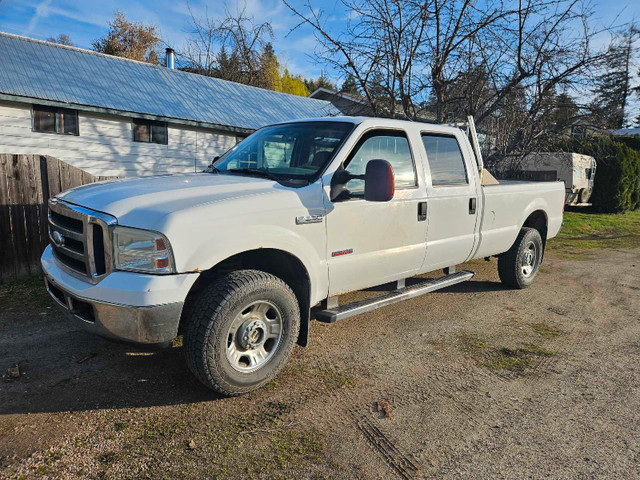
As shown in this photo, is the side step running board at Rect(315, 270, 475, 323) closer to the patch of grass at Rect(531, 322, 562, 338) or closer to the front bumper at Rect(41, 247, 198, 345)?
the patch of grass at Rect(531, 322, 562, 338)

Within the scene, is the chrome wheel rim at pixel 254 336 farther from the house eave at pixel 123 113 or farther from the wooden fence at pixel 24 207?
the house eave at pixel 123 113

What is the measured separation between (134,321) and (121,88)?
43.6ft

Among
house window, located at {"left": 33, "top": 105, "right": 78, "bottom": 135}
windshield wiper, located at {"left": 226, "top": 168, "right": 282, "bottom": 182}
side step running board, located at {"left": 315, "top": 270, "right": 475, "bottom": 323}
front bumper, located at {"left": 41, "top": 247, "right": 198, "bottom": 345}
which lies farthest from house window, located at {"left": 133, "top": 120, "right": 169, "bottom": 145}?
front bumper, located at {"left": 41, "top": 247, "right": 198, "bottom": 345}

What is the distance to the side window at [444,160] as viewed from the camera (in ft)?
15.0

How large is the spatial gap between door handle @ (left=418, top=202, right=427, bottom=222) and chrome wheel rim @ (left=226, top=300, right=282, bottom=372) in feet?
5.88

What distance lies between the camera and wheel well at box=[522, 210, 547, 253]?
644 centimetres

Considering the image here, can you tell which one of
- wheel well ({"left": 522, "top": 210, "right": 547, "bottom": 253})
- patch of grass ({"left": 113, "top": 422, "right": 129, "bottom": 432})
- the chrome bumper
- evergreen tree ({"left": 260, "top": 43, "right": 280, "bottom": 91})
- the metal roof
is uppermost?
evergreen tree ({"left": 260, "top": 43, "right": 280, "bottom": 91})

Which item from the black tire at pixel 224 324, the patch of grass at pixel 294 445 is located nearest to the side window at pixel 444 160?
the black tire at pixel 224 324

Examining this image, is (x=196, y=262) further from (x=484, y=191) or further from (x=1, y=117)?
(x=1, y=117)

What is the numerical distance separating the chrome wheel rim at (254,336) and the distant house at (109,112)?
36.3 feet

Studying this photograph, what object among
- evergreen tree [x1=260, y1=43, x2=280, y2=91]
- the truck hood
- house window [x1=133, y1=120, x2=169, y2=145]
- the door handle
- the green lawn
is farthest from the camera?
evergreen tree [x1=260, y1=43, x2=280, y2=91]

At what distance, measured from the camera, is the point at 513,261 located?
603 centimetres

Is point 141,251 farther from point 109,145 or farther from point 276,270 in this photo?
point 109,145

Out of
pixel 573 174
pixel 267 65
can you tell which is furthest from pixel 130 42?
pixel 573 174
